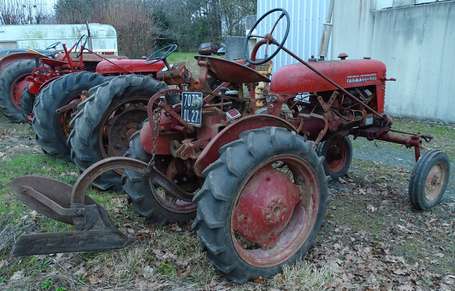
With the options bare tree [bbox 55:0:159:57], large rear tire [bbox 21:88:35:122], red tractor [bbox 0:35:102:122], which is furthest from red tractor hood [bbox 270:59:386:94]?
bare tree [bbox 55:0:159:57]

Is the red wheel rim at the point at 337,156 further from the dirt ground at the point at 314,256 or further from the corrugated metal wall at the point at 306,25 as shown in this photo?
the corrugated metal wall at the point at 306,25

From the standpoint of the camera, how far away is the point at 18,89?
26.4ft

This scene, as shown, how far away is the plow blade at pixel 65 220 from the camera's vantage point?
2.59 meters

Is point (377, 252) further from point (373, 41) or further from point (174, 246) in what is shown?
point (373, 41)

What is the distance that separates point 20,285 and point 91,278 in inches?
16.8

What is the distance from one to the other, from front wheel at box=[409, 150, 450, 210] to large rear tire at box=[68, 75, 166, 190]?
2.70m

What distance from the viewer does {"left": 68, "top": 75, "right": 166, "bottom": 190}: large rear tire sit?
427 cm

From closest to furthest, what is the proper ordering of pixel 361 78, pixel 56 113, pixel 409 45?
1. pixel 361 78
2. pixel 56 113
3. pixel 409 45

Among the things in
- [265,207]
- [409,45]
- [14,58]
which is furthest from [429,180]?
[14,58]

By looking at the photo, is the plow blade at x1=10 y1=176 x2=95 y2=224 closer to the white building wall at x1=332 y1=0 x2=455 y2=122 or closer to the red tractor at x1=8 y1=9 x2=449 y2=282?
the red tractor at x1=8 y1=9 x2=449 y2=282

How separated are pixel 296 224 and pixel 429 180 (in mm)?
1772

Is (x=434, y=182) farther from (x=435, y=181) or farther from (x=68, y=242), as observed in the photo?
(x=68, y=242)

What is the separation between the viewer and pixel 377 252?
325cm

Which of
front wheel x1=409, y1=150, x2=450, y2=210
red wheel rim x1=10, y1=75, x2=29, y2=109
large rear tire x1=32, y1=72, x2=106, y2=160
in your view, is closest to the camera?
front wheel x1=409, y1=150, x2=450, y2=210
